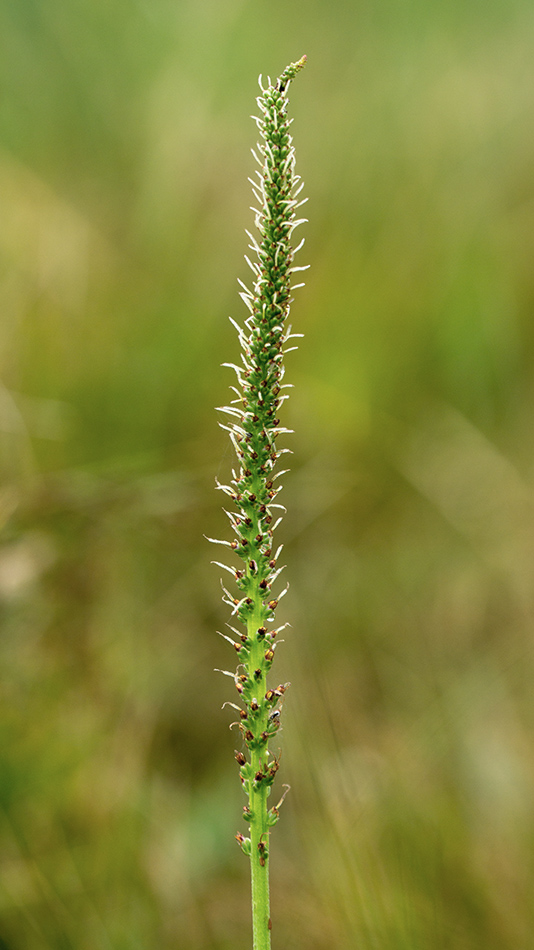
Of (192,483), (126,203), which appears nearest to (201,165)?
(126,203)

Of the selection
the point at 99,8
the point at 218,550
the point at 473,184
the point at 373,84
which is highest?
the point at 99,8

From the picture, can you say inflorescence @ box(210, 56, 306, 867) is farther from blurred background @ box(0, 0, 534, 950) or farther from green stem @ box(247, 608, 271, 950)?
blurred background @ box(0, 0, 534, 950)

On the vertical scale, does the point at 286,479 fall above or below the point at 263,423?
above

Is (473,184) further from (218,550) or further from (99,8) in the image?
(218,550)

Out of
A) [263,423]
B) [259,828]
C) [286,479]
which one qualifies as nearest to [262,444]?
[263,423]

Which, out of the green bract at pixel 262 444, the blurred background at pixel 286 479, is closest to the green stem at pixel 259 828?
the green bract at pixel 262 444

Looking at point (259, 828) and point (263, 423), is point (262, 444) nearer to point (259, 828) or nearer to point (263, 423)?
point (263, 423)
